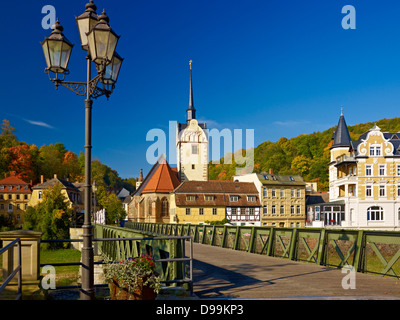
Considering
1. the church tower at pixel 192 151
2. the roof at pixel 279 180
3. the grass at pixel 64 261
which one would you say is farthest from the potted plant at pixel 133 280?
the church tower at pixel 192 151

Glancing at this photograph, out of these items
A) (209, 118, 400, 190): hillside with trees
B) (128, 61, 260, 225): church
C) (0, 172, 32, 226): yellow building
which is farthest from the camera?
(209, 118, 400, 190): hillside with trees

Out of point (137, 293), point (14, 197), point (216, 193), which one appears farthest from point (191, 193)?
point (137, 293)

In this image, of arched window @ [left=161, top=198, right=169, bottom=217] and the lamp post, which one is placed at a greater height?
the lamp post

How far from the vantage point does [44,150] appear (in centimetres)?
11031

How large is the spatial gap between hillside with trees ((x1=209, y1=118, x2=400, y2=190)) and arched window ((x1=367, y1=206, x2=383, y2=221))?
39646mm

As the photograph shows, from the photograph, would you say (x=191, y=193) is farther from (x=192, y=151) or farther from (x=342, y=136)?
(x=192, y=151)

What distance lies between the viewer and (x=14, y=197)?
80438 millimetres

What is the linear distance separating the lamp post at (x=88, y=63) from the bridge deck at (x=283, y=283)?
7.34ft

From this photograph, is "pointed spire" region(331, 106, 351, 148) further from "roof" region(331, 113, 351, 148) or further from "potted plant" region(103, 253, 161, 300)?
"potted plant" region(103, 253, 161, 300)

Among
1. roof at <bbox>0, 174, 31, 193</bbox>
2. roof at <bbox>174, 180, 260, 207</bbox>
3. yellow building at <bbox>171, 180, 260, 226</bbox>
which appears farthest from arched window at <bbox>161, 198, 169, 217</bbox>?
roof at <bbox>0, 174, 31, 193</bbox>

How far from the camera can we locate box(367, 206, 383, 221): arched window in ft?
169

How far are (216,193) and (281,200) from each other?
1064cm

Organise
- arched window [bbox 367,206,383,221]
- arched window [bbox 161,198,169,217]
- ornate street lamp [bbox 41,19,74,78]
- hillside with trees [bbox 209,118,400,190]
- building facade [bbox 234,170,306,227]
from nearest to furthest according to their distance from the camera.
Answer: ornate street lamp [bbox 41,19,74,78] → arched window [bbox 367,206,383,221] → building facade [bbox 234,170,306,227] → arched window [bbox 161,198,169,217] → hillside with trees [bbox 209,118,400,190]
